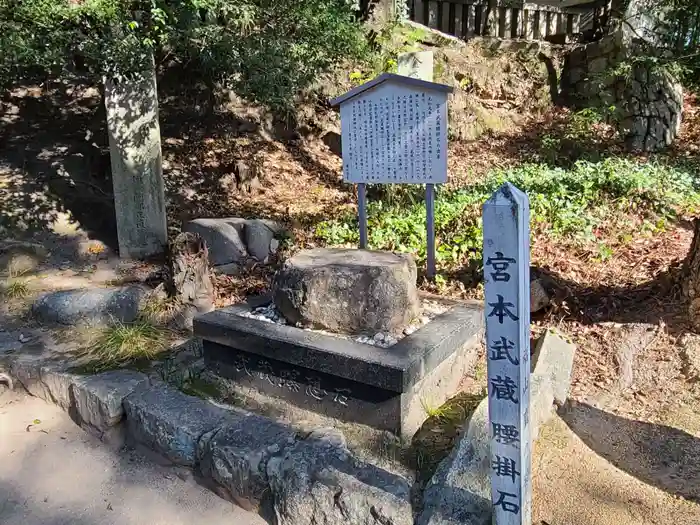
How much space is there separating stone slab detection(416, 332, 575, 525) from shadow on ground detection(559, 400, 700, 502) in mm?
243

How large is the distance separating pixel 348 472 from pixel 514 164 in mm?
6875

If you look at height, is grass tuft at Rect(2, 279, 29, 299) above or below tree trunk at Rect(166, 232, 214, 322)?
below

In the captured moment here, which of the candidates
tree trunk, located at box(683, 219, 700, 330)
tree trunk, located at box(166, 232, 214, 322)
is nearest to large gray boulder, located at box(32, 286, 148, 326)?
tree trunk, located at box(166, 232, 214, 322)

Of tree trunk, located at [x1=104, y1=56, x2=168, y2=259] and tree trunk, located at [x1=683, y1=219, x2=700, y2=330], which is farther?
tree trunk, located at [x1=104, y1=56, x2=168, y2=259]

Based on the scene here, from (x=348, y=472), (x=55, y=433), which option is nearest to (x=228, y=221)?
(x=55, y=433)

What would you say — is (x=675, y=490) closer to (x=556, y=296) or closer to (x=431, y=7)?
(x=556, y=296)

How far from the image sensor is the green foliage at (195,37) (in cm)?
428

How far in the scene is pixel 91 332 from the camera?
4.12 metres

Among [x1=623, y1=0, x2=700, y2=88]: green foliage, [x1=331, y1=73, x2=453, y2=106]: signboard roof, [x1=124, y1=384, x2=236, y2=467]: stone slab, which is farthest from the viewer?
[x1=623, y1=0, x2=700, y2=88]: green foliage

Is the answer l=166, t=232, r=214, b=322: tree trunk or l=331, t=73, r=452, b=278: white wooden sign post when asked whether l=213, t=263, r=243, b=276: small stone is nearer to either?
l=166, t=232, r=214, b=322: tree trunk

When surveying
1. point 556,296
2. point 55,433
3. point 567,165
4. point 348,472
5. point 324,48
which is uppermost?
point 324,48

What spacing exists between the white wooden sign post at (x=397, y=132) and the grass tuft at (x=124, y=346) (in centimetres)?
202

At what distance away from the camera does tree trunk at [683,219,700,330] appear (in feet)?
11.6

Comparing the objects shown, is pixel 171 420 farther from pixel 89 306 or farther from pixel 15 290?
pixel 15 290
